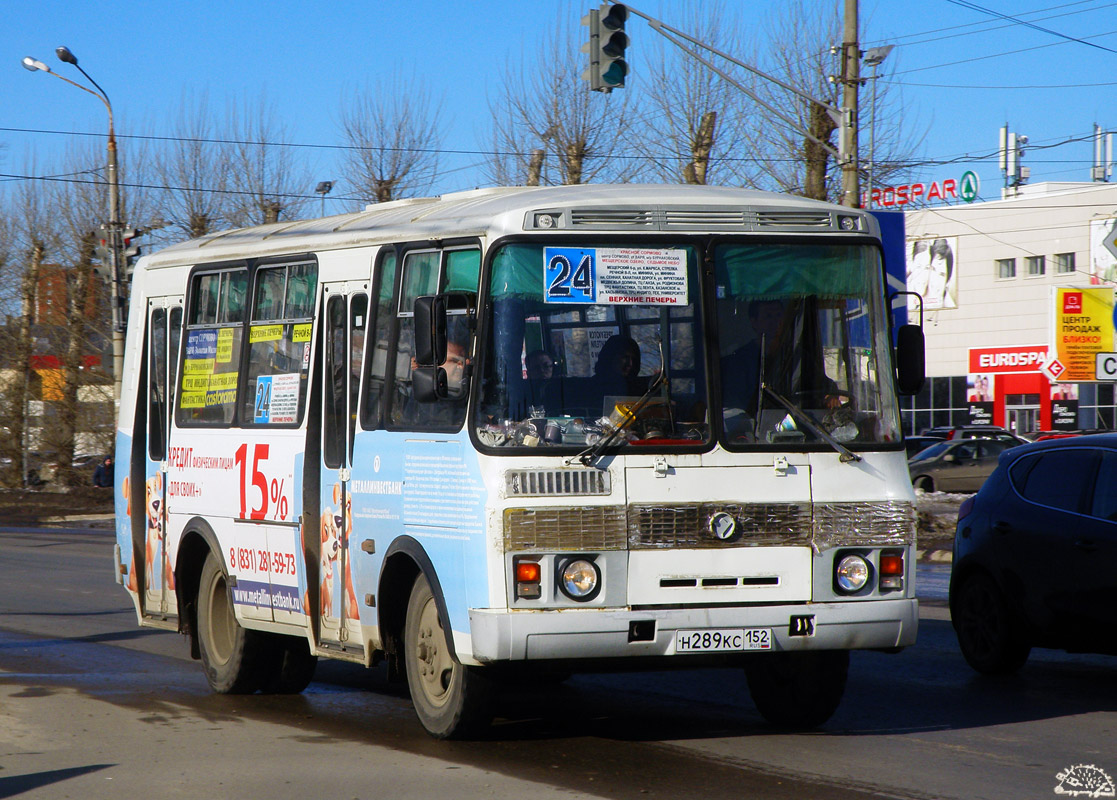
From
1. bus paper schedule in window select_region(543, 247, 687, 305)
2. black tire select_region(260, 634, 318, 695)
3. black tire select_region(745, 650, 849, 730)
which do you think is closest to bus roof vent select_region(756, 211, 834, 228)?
bus paper schedule in window select_region(543, 247, 687, 305)

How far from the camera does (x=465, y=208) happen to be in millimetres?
7988

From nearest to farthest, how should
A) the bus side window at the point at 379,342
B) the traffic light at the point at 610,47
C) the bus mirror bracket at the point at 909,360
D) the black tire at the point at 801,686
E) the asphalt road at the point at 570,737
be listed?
the asphalt road at the point at 570,737
the bus mirror bracket at the point at 909,360
the black tire at the point at 801,686
the bus side window at the point at 379,342
the traffic light at the point at 610,47

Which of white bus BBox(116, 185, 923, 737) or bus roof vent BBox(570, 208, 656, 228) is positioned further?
bus roof vent BBox(570, 208, 656, 228)

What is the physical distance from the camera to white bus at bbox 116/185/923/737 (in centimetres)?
709

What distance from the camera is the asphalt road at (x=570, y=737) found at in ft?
21.7

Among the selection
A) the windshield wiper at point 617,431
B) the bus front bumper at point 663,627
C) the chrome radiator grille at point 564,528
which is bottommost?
the bus front bumper at point 663,627

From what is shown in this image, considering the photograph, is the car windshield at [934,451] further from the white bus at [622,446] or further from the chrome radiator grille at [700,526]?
the chrome radiator grille at [700,526]

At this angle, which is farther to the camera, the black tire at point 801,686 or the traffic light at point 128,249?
the traffic light at point 128,249

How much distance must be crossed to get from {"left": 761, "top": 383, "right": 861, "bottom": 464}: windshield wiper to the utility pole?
11.5 m

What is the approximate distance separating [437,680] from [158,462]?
389 centimetres

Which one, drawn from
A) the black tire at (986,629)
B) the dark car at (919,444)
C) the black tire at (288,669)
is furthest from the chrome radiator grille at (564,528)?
the dark car at (919,444)

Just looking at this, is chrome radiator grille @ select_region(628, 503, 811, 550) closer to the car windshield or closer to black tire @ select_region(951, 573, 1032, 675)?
black tire @ select_region(951, 573, 1032, 675)

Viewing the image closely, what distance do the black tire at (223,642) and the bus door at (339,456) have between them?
1.17 meters

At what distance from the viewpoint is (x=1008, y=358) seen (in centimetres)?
6069
